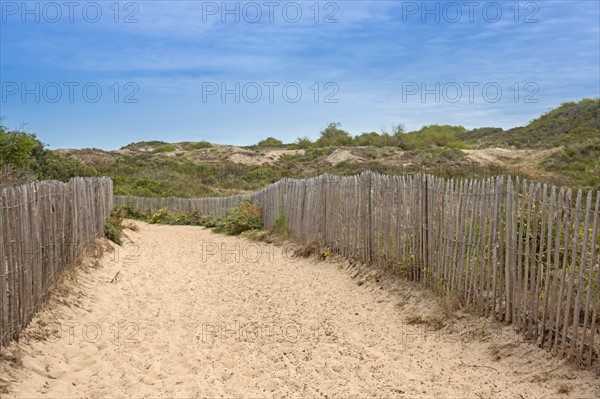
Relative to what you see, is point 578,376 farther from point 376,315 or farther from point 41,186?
point 41,186

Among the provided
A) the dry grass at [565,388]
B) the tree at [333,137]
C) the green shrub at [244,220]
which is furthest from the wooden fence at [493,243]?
the tree at [333,137]

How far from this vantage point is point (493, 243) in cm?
630

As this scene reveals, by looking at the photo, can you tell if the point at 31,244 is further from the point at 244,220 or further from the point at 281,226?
the point at 244,220

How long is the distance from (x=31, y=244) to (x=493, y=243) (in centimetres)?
532

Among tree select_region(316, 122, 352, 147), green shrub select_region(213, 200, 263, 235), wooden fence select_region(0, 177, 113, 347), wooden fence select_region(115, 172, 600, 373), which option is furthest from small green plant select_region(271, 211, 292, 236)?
tree select_region(316, 122, 352, 147)

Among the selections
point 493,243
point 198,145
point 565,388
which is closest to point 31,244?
point 493,243

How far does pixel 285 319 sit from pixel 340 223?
3.76 metres

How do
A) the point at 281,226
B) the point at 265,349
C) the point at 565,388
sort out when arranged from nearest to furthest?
1. the point at 565,388
2. the point at 265,349
3. the point at 281,226

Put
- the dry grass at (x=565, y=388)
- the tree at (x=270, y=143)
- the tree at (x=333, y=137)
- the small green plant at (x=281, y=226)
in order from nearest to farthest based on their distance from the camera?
the dry grass at (x=565, y=388), the small green plant at (x=281, y=226), the tree at (x=333, y=137), the tree at (x=270, y=143)

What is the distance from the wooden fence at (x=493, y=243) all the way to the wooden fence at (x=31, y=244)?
16.4 ft

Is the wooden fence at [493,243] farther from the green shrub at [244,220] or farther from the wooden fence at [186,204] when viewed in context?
the wooden fence at [186,204]

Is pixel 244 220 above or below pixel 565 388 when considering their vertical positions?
above

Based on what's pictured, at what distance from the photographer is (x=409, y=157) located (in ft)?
126

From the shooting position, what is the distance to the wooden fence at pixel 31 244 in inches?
220
